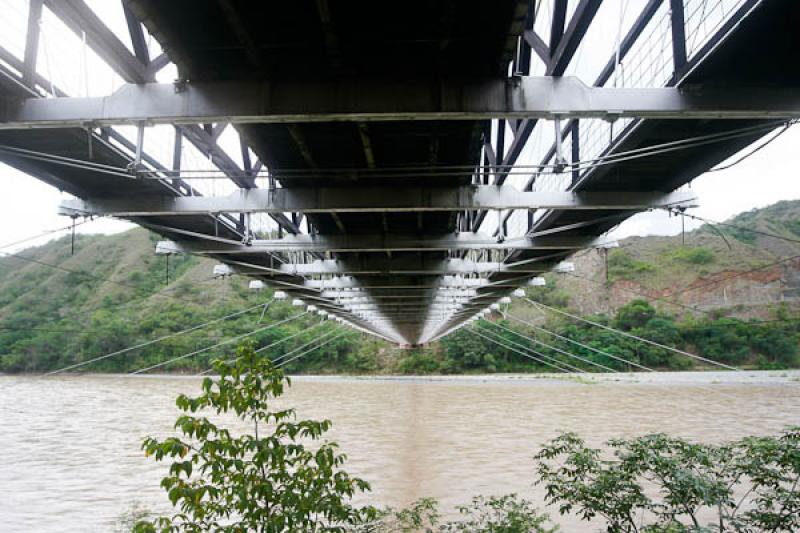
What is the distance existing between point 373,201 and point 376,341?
6490cm

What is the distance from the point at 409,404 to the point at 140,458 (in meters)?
16.6

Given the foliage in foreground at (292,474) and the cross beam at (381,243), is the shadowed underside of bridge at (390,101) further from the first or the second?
the foliage in foreground at (292,474)

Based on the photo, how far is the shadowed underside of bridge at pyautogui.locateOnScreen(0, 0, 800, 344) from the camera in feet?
15.4

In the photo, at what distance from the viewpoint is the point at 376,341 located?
7356cm

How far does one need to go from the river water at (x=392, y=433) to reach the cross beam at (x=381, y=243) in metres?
4.25

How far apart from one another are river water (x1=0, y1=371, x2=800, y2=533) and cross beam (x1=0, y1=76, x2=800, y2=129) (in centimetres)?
305

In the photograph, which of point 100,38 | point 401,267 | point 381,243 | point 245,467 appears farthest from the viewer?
point 401,267

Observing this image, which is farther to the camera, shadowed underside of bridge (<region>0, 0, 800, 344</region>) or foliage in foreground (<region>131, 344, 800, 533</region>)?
shadowed underside of bridge (<region>0, 0, 800, 344</region>)

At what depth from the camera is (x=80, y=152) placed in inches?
285

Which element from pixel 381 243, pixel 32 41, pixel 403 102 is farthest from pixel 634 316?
pixel 32 41

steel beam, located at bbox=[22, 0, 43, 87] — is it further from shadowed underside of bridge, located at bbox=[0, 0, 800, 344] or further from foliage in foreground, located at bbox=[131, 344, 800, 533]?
foliage in foreground, located at bbox=[131, 344, 800, 533]

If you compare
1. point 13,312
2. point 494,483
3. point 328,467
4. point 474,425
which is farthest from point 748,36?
point 13,312

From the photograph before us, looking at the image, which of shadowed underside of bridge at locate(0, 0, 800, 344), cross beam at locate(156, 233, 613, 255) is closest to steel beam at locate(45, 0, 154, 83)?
shadowed underside of bridge at locate(0, 0, 800, 344)

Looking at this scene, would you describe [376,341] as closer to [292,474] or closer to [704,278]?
[704,278]
